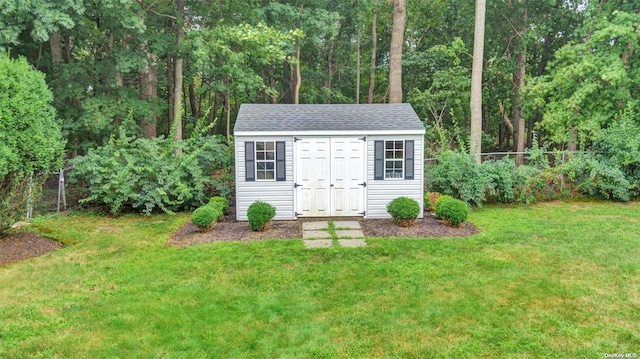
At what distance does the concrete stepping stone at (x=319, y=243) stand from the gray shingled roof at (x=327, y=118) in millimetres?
2897

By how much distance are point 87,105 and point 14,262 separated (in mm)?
6885

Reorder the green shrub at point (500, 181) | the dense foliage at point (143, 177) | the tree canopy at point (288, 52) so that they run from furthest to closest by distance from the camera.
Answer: the tree canopy at point (288, 52) < the green shrub at point (500, 181) < the dense foliage at point (143, 177)

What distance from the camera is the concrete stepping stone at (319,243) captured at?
7.87m

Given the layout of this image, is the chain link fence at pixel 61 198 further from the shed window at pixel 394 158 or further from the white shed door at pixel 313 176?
the shed window at pixel 394 158

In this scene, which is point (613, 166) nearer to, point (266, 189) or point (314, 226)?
point (314, 226)

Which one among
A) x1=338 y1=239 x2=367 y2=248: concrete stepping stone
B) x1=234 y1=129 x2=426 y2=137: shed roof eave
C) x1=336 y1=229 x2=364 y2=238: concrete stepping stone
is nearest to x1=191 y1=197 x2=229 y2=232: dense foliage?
x1=234 y1=129 x2=426 y2=137: shed roof eave

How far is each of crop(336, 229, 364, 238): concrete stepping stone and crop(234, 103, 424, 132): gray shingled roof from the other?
240cm

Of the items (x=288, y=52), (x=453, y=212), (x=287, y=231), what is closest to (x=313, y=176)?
(x=287, y=231)

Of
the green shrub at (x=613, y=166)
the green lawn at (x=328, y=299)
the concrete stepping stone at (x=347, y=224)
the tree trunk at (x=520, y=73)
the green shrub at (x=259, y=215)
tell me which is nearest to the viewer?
the green lawn at (x=328, y=299)

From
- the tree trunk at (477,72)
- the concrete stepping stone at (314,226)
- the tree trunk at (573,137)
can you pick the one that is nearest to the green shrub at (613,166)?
the tree trunk at (573,137)

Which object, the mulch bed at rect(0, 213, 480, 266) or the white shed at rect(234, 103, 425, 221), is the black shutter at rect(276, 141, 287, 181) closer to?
the white shed at rect(234, 103, 425, 221)

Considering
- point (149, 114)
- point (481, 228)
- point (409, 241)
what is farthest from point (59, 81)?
point (481, 228)

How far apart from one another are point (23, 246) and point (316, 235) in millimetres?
5051

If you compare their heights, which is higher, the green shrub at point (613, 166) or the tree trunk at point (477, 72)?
the tree trunk at point (477, 72)
